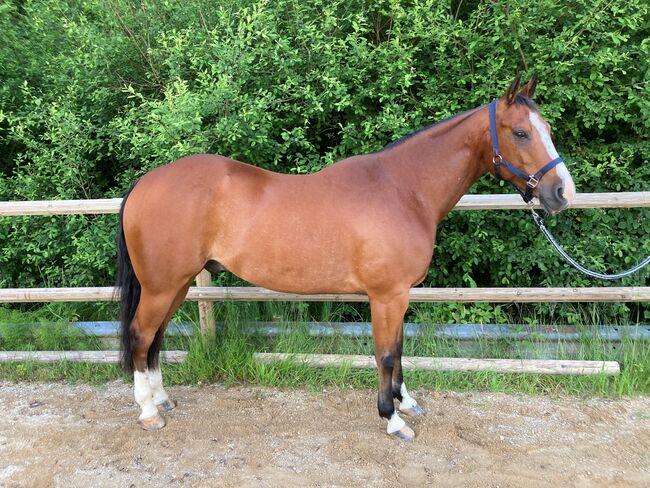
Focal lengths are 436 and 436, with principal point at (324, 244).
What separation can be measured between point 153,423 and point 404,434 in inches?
66.3

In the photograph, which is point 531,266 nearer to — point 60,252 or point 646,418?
point 646,418

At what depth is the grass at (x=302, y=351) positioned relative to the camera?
11.1ft

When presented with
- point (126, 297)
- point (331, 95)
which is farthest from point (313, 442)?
point (331, 95)

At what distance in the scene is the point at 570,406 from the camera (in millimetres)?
3162

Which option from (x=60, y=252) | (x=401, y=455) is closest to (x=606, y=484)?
(x=401, y=455)

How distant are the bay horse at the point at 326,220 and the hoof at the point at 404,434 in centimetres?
1

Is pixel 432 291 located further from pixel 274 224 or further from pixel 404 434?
pixel 274 224

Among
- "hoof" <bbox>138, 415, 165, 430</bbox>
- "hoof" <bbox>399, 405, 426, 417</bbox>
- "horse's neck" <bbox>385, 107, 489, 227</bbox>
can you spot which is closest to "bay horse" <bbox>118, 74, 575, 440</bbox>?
"horse's neck" <bbox>385, 107, 489, 227</bbox>

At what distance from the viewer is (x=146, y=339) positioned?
2.93 m

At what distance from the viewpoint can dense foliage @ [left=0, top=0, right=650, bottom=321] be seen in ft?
11.6

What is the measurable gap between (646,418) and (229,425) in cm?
286

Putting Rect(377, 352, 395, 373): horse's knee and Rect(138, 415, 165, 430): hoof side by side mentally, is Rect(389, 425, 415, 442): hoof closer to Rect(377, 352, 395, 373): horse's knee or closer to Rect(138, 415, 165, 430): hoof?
Rect(377, 352, 395, 373): horse's knee

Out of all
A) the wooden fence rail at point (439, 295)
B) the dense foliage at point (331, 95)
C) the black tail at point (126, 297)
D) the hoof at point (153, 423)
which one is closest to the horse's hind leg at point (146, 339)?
the hoof at point (153, 423)

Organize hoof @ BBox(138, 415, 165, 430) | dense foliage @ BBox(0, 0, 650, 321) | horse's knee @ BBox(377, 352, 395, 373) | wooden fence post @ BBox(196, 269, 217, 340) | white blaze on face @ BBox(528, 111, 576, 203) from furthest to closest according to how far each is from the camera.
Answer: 1. wooden fence post @ BBox(196, 269, 217, 340)
2. dense foliage @ BBox(0, 0, 650, 321)
3. hoof @ BBox(138, 415, 165, 430)
4. horse's knee @ BBox(377, 352, 395, 373)
5. white blaze on face @ BBox(528, 111, 576, 203)
